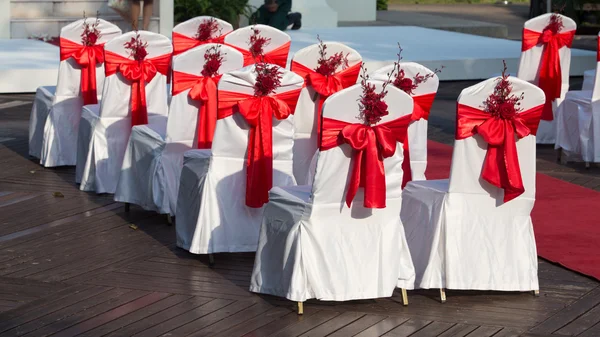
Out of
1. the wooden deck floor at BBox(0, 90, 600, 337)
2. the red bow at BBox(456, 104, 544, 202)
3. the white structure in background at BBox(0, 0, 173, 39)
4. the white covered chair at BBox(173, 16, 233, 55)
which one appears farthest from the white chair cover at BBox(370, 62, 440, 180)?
the white structure in background at BBox(0, 0, 173, 39)

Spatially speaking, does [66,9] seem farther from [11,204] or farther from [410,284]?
[410,284]

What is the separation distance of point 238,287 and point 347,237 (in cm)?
71

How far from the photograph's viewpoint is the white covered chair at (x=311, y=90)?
698 centimetres

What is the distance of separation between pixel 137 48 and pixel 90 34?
88 cm

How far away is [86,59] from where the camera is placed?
815 cm

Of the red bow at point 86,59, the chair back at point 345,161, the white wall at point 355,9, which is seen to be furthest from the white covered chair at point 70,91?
the white wall at point 355,9

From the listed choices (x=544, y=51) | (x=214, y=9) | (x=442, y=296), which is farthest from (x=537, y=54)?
(x=214, y=9)

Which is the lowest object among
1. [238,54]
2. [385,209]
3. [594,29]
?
[594,29]

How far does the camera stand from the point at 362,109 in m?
5.00

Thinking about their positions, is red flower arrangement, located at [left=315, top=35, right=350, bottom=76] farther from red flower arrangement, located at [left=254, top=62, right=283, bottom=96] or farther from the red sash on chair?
red flower arrangement, located at [left=254, top=62, right=283, bottom=96]

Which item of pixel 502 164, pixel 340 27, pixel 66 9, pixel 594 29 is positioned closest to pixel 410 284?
pixel 502 164

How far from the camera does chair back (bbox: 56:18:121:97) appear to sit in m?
8.23

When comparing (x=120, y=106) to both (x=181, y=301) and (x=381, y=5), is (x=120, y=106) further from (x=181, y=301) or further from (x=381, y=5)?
(x=381, y=5)

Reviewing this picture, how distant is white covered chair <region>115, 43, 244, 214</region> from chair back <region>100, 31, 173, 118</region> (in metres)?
0.55
